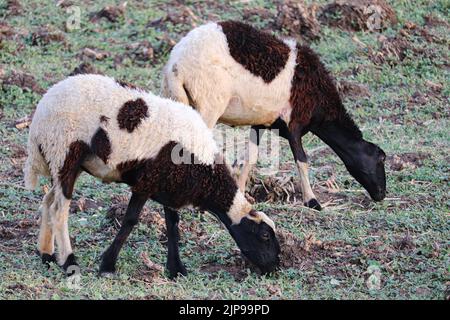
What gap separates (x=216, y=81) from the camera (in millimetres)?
9352

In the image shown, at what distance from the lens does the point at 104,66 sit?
14195mm

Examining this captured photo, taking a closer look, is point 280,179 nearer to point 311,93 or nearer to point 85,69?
point 311,93

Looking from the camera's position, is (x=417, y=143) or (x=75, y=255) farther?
(x=417, y=143)

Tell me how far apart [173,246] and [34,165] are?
1332 millimetres

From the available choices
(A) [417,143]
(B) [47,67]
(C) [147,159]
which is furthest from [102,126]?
(B) [47,67]

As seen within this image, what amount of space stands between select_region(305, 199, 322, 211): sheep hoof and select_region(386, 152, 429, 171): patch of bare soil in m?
1.54

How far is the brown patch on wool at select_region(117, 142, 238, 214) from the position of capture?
7809mm

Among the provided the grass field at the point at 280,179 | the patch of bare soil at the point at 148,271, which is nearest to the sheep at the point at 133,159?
the patch of bare soil at the point at 148,271

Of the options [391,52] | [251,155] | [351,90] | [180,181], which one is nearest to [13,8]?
[351,90]

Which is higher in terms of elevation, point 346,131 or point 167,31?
point 346,131

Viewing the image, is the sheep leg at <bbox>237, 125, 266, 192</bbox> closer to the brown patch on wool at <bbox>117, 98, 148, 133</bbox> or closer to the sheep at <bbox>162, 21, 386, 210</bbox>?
the sheep at <bbox>162, 21, 386, 210</bbox>

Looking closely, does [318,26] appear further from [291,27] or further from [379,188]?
[379,188]
